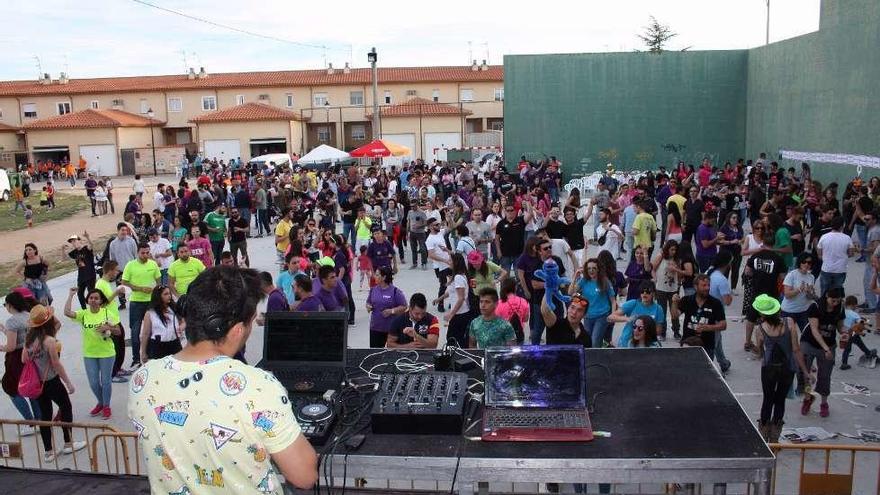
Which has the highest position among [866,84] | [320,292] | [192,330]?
[866,84]

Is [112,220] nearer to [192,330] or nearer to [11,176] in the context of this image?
[11,176]

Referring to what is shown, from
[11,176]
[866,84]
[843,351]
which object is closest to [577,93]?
[866,84]

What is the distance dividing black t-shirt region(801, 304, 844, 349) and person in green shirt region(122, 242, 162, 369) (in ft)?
23.6

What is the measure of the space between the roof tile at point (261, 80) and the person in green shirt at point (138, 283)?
150ft

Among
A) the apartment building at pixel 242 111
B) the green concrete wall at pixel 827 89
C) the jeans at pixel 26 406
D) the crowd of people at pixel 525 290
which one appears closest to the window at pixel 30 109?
the apartment building at pixel 242 111

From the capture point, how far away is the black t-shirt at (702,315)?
747cm

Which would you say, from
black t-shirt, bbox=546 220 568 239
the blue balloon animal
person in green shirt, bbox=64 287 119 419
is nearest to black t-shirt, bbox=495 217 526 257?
black t-shirt, bbox=546 220 568 239

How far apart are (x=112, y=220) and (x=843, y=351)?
2344 cm

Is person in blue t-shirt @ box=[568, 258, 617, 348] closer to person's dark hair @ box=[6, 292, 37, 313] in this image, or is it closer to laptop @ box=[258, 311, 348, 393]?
laptop @ box=[258, 311, 348, 393]

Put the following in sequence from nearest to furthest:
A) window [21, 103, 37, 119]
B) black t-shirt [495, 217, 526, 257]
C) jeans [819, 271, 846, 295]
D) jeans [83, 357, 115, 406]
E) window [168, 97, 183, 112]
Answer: jeans [83, 357, 115, 406] < jeans [819, 271, 846, 295] < black t-shirt [495, 217, 526, 257] < window [168, 97, 183, 112] < window [21, 103, 37, 119]

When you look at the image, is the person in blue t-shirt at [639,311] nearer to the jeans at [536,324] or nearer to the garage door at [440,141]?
the jeans at [536,324]

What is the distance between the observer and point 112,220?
2583cm

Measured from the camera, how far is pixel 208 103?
2169 inches

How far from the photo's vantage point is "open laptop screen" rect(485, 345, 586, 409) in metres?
3.72
